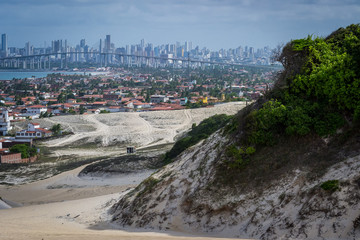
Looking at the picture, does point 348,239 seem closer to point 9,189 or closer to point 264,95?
point 264,95

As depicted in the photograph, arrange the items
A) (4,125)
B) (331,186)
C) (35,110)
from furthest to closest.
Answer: (35,110) → (4,125) → (331,186)

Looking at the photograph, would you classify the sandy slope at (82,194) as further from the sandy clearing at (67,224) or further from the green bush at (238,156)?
the green bush at (238,156)

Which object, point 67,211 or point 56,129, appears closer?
point 67,211

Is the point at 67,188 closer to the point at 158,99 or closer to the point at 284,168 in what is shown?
the point at 284,168

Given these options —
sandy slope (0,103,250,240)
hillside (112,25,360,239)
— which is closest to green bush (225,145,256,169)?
hillside (112,25,360,239)

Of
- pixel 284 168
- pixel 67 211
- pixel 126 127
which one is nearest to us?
pixel 284 168

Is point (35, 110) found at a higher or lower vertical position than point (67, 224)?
lower

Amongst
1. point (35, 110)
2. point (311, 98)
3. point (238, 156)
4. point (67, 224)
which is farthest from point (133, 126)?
point (238, 156)
